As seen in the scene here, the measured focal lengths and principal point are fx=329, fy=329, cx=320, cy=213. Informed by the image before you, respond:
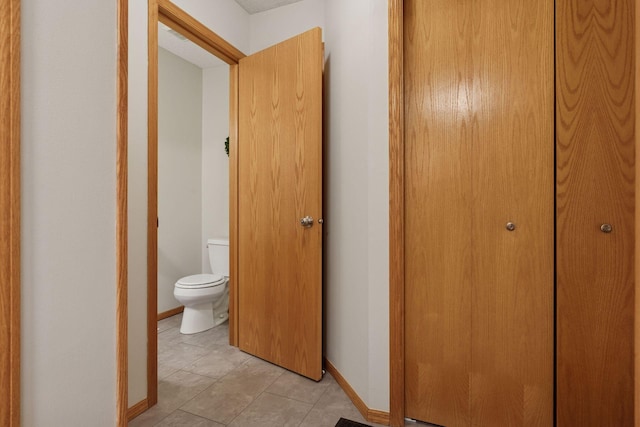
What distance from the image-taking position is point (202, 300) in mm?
2688

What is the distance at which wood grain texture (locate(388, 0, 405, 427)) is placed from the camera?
4.97 feet

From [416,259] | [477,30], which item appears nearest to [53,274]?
[416,259]

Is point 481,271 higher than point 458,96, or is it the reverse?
point 458,96

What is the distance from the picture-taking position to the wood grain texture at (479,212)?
→ 1.39m

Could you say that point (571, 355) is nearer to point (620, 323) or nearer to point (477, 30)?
point (620, 323)

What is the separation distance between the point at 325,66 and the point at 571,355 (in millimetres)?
2008

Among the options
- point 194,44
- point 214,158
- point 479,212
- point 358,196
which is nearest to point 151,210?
point 358,196

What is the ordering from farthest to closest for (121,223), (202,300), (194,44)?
(194,44) < (202,300) < (121,223)

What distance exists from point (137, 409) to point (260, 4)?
107 inches

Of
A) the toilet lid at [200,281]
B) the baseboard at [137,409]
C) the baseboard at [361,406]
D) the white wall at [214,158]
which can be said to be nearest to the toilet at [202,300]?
the toilet lid at [200,281]

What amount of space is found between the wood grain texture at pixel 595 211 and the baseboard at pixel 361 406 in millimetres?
730

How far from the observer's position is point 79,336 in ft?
2.65

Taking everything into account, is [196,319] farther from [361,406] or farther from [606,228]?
[606,228]

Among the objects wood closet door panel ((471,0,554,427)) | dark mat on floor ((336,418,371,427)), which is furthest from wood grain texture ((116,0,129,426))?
wood closet door panel ((471,0,554,427))
